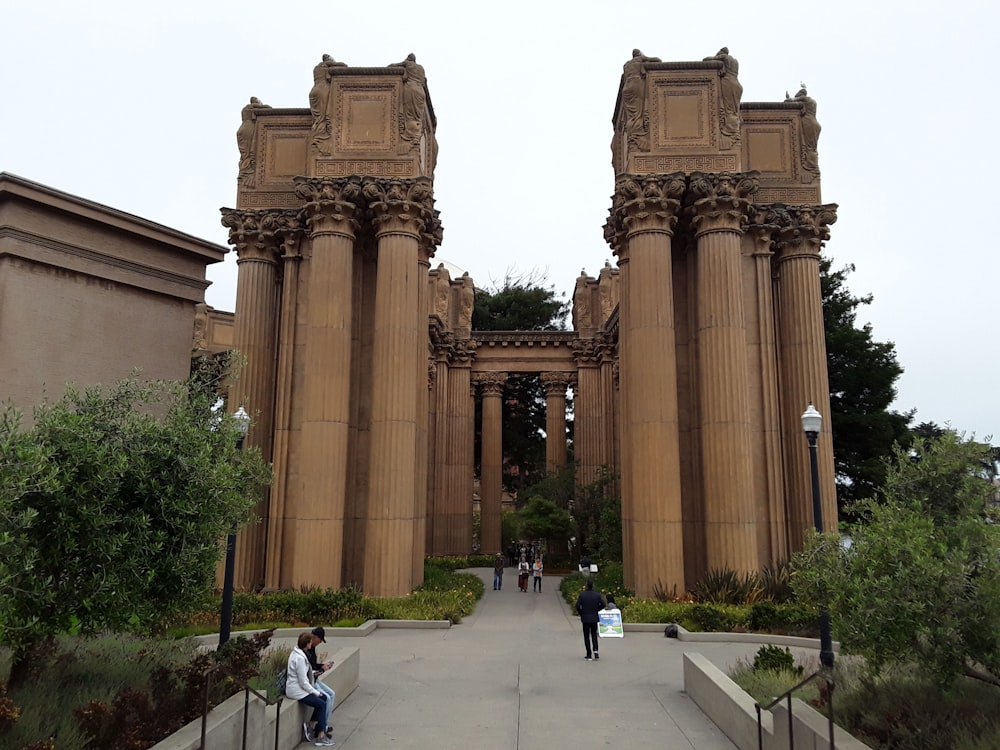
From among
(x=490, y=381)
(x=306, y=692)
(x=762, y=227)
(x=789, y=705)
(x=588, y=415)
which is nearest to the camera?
(x=789, y=705)

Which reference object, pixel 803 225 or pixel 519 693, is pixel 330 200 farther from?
pixel 519 693

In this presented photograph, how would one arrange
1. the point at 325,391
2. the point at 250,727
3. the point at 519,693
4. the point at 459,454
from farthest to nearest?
1. the point at 459,454
2. the point at 325,391
3. the point at 519,693
4. the point at 250,727

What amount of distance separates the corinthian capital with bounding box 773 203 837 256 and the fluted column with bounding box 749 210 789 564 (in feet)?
1.29

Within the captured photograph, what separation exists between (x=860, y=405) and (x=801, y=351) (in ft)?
53.2

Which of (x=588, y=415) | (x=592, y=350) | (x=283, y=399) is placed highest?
(x=592, y=350)

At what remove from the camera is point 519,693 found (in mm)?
11102

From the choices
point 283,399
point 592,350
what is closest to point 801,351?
point 283,399

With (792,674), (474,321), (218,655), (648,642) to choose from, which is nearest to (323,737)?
(218,655)

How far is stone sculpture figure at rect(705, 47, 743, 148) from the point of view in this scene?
2098 centimetres

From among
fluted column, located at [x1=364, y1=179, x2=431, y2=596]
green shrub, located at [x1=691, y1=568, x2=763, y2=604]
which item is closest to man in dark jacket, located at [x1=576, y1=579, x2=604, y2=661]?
green shrub, located at [x1=691, y1=568, x2=763, y2=604]

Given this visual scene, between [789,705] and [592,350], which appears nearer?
[789,705]

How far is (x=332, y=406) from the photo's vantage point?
65.0 feet

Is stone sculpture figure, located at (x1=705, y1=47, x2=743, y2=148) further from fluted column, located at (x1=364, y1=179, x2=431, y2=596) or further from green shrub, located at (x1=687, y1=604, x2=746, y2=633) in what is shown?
green shrub, located at (x1=687, y1=604, x2=746, y2=633)

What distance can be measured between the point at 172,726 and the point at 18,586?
83.6 inches
